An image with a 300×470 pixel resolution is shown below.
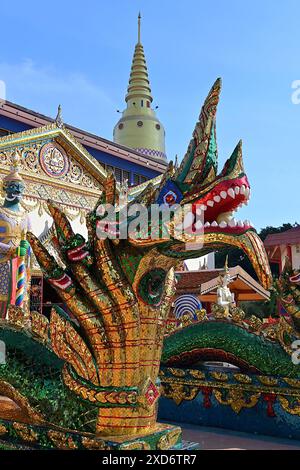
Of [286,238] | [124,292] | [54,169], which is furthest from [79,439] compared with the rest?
[286,238]

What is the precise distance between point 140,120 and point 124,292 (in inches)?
1172

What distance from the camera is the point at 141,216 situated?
2.71m

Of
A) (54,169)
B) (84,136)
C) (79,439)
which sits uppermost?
(84,136)

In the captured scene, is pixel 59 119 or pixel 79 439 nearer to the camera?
pixel 79 439

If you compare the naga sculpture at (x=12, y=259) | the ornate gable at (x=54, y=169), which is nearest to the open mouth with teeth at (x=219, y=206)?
the naga sculpture at (x=12, y=259)

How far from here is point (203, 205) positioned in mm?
2625

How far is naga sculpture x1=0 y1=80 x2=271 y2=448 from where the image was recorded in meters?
2.66

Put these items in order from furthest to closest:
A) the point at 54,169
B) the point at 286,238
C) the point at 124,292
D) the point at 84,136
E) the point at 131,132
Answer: the point at 131,132, the point at 84,136, the point at 286,238, the point at 54,169, the point at 124,292

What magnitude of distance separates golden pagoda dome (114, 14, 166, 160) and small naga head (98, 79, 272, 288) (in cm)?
2727

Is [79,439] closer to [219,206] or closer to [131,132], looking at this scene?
[219,206]

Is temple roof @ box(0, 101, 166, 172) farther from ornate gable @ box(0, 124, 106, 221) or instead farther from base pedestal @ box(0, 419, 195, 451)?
base pedestal @ box(0, 419, 195, 451)

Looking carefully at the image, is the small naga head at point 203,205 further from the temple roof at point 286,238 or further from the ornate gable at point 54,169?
the temple roof at point 286,238

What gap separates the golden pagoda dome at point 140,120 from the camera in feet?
101

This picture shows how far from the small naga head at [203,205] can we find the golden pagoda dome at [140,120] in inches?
1074
